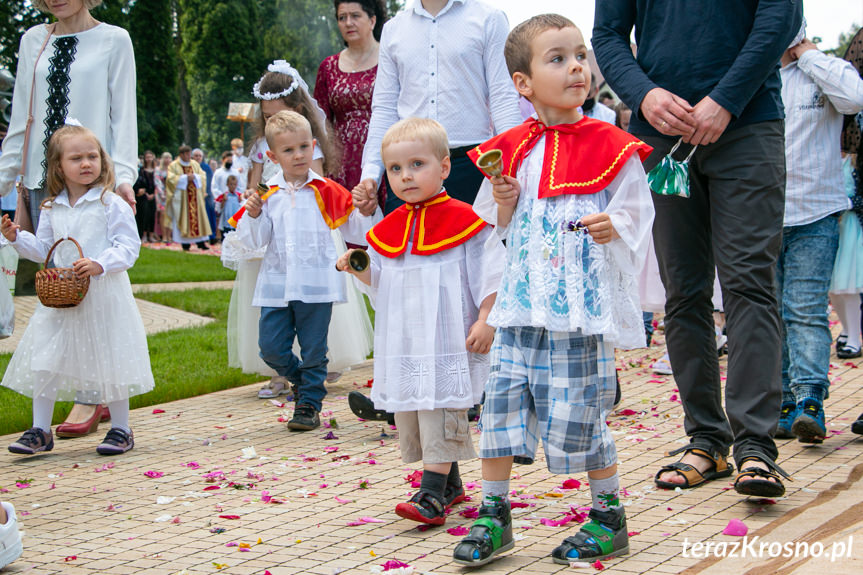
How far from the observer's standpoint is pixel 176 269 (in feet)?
56.6

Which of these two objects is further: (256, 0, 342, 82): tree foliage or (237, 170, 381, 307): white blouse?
(256, 0, 342, 82): tree foliage

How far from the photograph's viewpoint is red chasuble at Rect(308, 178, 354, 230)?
586cm

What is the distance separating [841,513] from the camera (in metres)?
3.63

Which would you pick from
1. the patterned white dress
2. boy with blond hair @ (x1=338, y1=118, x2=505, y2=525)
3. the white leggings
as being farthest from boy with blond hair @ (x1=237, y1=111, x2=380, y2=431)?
the white leggings

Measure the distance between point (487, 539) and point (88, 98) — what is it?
3.72 metres

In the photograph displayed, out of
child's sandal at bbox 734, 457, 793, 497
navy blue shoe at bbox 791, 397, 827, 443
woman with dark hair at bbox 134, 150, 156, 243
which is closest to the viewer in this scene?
child's sandal at bbox 734, 457, 793, 497

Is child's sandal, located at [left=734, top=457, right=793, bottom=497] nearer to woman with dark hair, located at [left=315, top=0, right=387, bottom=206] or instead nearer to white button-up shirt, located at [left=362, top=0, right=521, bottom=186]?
white button-up shirt, located at [left=362, top=0, right=521, bottom=186]

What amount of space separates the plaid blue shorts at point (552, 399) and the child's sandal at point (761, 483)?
0.63 meters

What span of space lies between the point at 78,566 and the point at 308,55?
43.5 meters

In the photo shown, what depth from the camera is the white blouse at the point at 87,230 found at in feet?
18.1

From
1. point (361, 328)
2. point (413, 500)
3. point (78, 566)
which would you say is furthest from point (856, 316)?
point (78, 566)

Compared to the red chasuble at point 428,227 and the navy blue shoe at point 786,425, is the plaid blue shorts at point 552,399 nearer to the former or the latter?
the red chasuble at point 428,227

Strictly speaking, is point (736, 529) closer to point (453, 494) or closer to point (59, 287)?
point (453, 494)

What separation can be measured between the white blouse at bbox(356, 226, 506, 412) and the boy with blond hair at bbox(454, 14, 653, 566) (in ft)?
1.57
